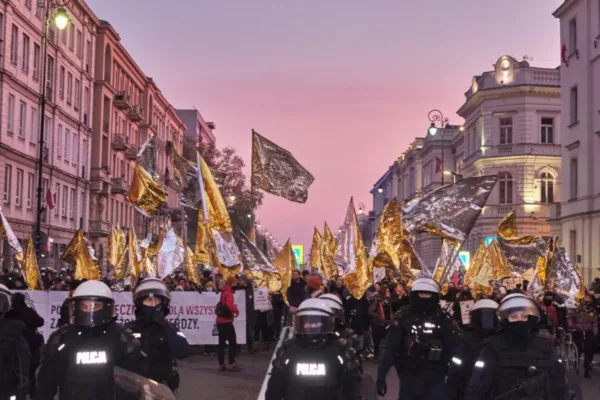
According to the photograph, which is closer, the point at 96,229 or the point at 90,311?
the point at 90,311

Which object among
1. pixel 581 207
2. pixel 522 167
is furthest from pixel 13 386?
pixel 522 167

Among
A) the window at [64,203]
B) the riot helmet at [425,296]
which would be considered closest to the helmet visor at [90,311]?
the riot helmet at [425,296]

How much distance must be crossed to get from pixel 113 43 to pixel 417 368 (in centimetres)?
6428

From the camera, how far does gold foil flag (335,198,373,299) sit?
1969 cm

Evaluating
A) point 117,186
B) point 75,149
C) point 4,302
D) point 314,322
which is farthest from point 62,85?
point 314,322

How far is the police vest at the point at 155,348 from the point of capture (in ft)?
25.1

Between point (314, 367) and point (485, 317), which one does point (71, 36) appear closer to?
point (485, 317)

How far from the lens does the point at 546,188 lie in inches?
2352

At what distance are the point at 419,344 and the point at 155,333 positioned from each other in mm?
2415

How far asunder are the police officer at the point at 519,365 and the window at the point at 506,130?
183ft

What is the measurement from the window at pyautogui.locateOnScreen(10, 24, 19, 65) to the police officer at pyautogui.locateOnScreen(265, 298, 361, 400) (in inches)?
1667

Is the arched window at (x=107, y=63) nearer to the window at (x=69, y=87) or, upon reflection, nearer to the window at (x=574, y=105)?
the window at (x=69, y=87)

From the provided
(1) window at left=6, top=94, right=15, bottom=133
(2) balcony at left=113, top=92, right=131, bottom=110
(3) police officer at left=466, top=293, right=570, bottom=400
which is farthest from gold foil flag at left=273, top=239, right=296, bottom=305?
(2) balcony at left=113, top=92, right=131, bottom=110

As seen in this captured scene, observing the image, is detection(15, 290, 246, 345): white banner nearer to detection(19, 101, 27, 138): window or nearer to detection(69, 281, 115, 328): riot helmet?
detection(69, 281, 115, 328): riot helmet
